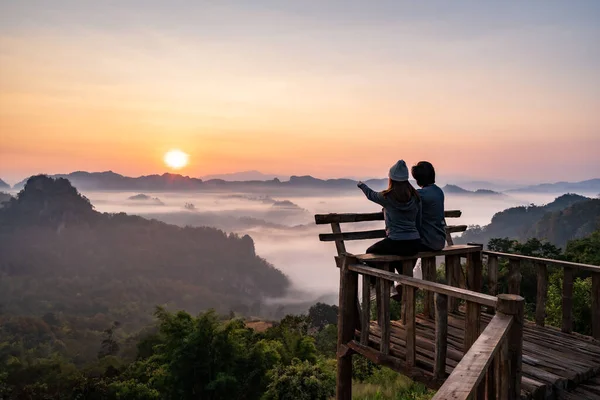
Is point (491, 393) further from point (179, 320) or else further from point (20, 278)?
point (20, 278)

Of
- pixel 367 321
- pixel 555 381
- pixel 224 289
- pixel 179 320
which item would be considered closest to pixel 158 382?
pixel 179 320

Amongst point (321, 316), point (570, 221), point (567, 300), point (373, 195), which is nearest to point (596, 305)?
point (567, 300)

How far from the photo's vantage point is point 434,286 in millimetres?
4184

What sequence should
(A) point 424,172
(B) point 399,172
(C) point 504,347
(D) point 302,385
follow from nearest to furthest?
(C) point 504,347 < (B) point 399,172 < (A) point 424,172 < (D) point 302,385

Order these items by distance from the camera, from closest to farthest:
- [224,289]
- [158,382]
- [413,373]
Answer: [413,373] → [158,382] → [224,289]

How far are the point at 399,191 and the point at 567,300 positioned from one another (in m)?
3.06

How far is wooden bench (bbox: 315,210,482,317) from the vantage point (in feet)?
18.9

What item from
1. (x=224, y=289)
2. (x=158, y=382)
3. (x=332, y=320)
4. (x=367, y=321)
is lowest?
(x=224, y=289)

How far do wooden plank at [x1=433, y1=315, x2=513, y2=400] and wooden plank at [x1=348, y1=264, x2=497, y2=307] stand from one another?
26 cm

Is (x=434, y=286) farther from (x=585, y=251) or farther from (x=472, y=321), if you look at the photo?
(x=585, y=251)

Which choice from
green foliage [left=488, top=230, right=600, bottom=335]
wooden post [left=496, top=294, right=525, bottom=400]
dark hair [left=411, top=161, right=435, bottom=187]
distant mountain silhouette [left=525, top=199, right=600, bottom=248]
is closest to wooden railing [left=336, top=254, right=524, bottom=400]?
wooden post [left=496, top=294, right=525, bottom=400]

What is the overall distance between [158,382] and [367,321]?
59.1ft

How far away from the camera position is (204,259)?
195 metres

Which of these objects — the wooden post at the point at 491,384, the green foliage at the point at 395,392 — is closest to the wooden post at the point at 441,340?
the wooden post at the point at 491,384
